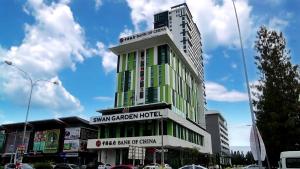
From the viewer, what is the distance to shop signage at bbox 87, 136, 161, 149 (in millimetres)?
54125

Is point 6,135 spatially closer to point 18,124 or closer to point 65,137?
point 18,124

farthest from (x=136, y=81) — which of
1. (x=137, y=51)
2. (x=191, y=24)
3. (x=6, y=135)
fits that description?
(x=191, y=24)

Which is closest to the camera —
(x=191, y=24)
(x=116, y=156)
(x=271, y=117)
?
(x=271, y=117)

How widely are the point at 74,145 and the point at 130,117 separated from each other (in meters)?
17.5

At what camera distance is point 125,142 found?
56875 millimetres

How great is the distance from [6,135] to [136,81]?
40.7 metres

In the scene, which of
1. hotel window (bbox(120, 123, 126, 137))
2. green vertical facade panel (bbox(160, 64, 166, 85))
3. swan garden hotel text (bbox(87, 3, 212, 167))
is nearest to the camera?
swan garden hotel text (bbox(87, 3, 212, 167))

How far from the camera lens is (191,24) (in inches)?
5192

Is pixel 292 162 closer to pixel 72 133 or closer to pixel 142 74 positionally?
pixel 142 74

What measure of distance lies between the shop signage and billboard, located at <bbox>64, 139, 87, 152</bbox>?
18.2ft

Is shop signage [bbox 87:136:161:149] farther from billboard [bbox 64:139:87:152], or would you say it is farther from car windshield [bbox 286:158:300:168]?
car windshield [bbox 286:158:300:168]

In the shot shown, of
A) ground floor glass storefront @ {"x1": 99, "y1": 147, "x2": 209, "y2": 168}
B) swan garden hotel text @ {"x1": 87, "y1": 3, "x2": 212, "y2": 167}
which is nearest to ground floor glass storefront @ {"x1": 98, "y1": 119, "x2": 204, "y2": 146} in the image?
swan garden hotel text @ {"x1": 87, "y1": 3, "x2": 212, "y2": 167}

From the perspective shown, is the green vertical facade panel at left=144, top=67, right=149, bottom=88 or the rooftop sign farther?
the rooftop sign

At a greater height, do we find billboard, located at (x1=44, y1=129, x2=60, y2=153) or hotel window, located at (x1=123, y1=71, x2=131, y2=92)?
hotel window, located at (x1=123, y1=71, x2=131, y2=92)
